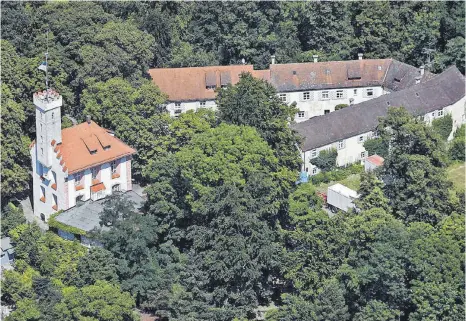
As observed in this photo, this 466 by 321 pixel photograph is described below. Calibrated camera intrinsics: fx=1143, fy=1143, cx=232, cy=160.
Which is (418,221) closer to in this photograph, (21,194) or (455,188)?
(455,188)

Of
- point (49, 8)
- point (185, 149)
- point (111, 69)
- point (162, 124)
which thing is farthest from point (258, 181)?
point (49, 8)

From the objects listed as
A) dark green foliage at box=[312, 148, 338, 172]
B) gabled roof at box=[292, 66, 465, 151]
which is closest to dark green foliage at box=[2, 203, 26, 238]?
gabled roof at box=[292, 66, 465, 151]

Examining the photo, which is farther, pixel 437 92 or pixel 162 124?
pixel 437 92

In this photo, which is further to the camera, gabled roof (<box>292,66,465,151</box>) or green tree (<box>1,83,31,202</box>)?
gabled roof (<box>292,66,465,151</box>)

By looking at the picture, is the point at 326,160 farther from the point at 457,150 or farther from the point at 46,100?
the point at 46,100

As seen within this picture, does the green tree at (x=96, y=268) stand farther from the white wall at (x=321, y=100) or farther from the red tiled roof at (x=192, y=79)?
the white wall at (x=321, y=100)

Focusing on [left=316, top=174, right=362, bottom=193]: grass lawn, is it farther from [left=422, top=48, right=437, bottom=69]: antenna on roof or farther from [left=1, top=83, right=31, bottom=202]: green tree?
[left=1, top=83, right=31, bottom=202]: green tree
